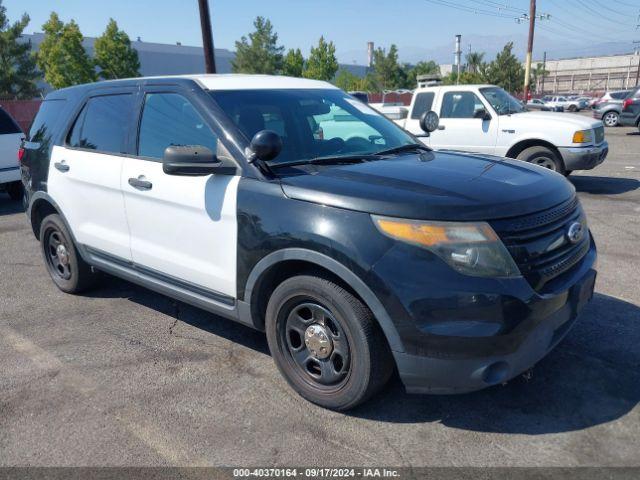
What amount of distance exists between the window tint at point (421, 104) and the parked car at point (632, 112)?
516 inches

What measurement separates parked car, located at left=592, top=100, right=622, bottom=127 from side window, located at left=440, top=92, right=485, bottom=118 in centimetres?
1764

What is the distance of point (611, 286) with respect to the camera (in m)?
4.67

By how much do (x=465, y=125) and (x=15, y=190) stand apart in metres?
8.34

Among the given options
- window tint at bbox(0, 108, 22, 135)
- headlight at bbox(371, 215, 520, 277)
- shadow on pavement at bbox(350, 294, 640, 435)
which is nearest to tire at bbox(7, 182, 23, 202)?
window tint at bbox(0, 108, 22, 135)

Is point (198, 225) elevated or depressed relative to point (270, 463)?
elevated

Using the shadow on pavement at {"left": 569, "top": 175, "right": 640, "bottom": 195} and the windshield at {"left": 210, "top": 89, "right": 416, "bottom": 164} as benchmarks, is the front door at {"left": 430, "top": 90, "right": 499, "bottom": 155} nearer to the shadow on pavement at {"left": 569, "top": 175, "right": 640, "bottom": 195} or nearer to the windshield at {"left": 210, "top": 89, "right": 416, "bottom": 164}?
the shadow on pavement at {"left": 569, "top": 175, "right": 640, "bottom": 195}

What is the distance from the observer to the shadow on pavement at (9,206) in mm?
9203

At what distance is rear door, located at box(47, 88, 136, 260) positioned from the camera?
397 centimetres

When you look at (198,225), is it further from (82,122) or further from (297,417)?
(82,122)

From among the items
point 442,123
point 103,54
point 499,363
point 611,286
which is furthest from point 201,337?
point 103,54

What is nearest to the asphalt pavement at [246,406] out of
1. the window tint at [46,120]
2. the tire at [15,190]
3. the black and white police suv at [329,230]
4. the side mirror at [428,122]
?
the black and white police suv at [329,230]

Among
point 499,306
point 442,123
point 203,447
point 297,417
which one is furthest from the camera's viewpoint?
point 442,123

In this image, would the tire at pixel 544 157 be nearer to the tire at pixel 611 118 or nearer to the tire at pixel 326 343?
the tire at pixel 326 343

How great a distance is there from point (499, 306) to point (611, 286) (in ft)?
9.23
